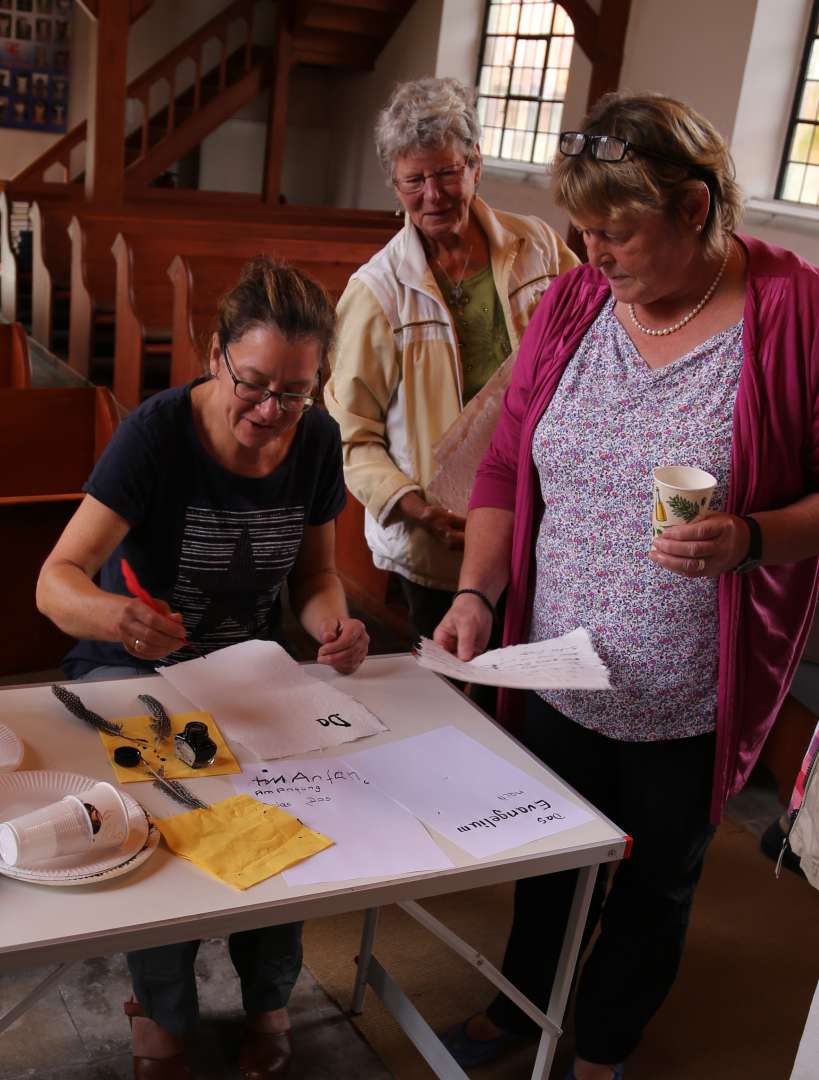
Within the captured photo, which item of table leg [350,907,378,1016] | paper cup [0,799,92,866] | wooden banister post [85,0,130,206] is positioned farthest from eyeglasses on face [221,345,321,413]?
wooden banister post [85,0,130,206]

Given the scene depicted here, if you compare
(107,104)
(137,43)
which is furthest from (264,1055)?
(137,43)

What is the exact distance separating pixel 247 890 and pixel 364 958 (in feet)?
3.15

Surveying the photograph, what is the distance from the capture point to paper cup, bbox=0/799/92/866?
1.30 metres

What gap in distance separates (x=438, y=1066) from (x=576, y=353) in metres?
1.28

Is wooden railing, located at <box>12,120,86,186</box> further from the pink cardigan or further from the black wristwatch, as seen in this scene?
the black wristwatch

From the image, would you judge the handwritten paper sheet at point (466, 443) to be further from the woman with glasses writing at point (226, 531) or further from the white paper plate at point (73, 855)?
the white paper plate at point (73, 855)

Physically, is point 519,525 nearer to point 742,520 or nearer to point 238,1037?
point 742,520

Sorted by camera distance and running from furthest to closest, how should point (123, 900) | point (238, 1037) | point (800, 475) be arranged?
point (238, 1037)
point (800, 475)
point (123, 900)

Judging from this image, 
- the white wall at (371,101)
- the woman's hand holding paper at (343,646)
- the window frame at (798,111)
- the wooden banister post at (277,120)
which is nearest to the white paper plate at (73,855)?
the woman's hand holding paper at (343,646)

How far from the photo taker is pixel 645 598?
1694 millimetres

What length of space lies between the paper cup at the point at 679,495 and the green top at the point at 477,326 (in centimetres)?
94

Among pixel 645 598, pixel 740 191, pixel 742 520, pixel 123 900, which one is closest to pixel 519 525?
pixel 645 598

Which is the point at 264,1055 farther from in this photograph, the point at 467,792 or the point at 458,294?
the point at 458,294

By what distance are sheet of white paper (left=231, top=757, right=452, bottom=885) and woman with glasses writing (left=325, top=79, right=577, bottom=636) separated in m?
0.81
